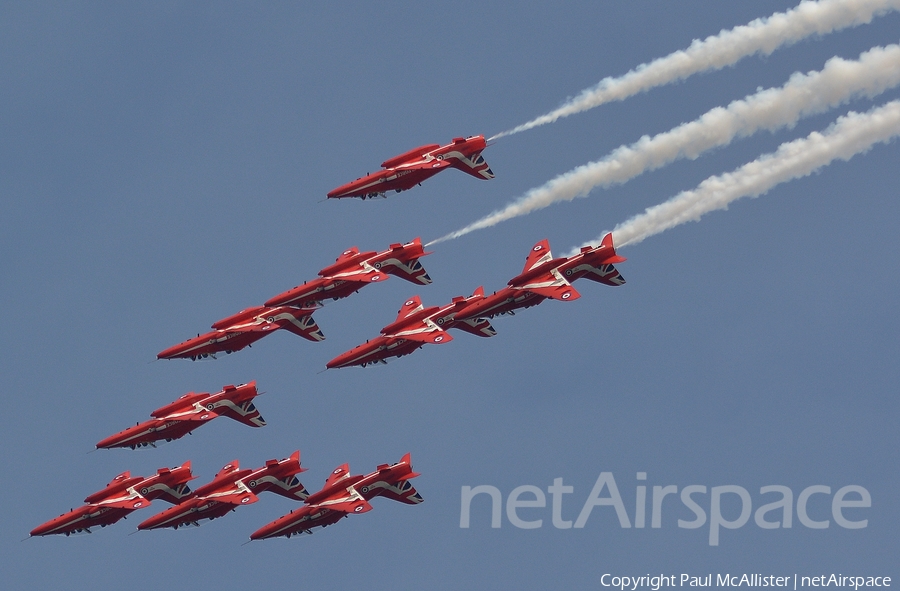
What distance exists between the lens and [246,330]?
149500 millimetres

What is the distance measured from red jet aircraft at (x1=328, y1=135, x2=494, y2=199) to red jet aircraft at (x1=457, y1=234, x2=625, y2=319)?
9.90 m

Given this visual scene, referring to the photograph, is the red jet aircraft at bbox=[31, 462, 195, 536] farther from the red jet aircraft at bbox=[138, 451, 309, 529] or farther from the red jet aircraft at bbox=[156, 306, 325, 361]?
the red jet aircraft at bbox=[156, 306, 325, 361]

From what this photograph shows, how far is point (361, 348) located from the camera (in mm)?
147875

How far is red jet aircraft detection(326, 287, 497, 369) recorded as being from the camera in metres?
147

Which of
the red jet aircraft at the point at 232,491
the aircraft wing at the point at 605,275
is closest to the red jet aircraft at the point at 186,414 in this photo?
the red jet aircraft at the point at 232,491

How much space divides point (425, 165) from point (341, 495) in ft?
72.9

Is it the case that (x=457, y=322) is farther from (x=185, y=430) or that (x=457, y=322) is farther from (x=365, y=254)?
(x=185, y=430)

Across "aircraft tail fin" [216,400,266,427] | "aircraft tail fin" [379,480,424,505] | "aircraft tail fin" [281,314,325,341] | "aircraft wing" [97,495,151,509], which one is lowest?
"aircraft tail fin" [379,480,424,505]

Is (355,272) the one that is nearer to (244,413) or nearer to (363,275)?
(363,275)

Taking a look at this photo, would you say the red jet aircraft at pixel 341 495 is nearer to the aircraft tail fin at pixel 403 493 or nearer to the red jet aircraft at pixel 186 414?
the aircraft tail fin at pixel 403 493

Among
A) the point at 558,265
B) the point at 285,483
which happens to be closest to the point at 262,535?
the point at 285,483

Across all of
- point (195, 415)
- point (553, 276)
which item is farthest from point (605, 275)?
point (195, 415)

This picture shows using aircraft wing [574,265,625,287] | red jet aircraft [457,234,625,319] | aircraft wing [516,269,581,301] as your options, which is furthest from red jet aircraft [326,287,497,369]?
aircraft wing [574,265,625,287]

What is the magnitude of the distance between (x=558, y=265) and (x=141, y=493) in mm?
31048
